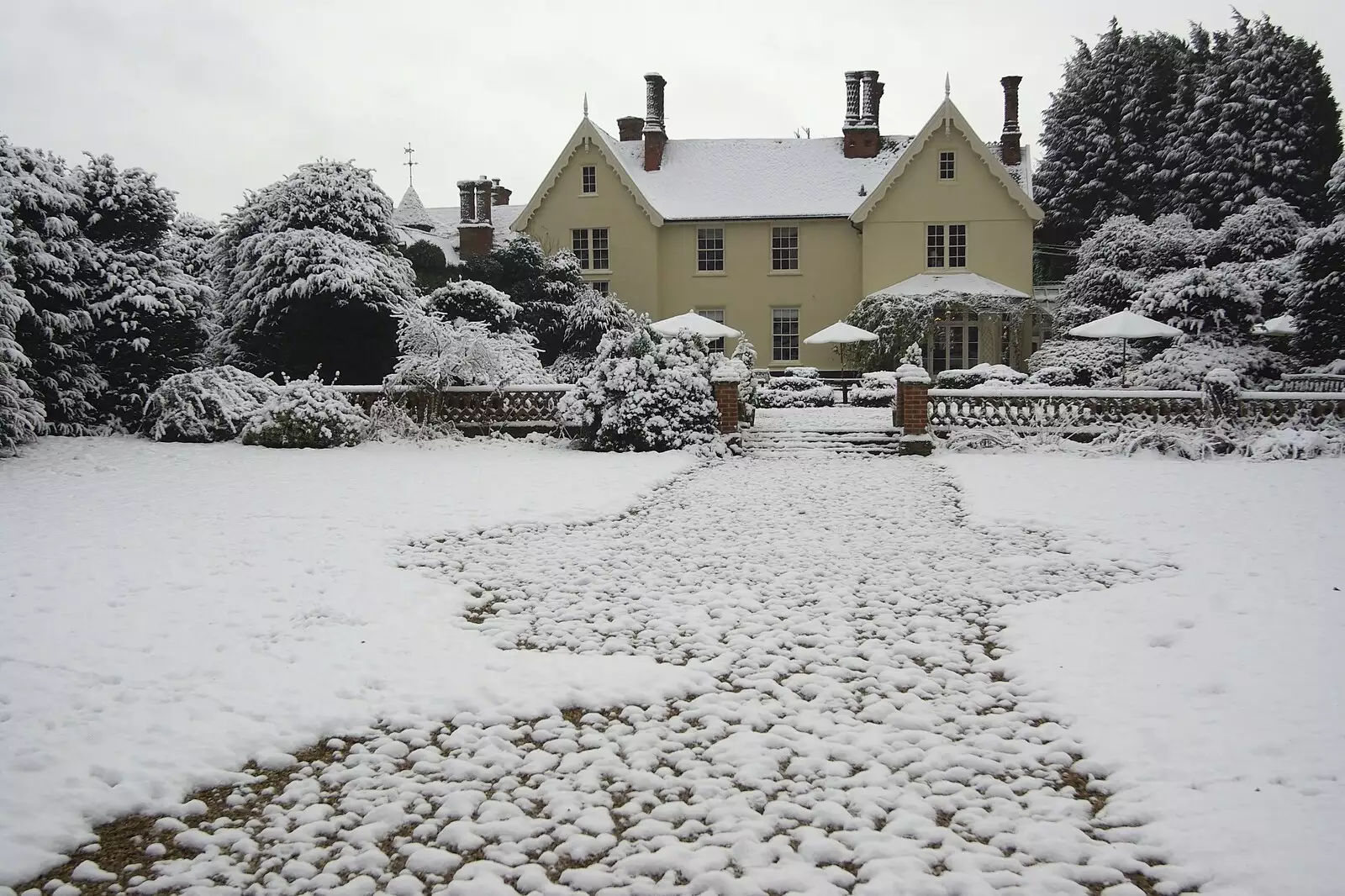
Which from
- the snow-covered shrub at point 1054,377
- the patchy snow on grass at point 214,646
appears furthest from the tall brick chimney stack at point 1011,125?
the patchy snow on grass at point 214,646

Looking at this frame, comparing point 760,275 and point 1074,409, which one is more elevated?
point 760,275

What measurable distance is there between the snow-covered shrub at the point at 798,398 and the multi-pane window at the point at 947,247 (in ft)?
22.7

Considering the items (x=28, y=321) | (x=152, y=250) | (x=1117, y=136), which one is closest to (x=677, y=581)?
(x=28, y=321)

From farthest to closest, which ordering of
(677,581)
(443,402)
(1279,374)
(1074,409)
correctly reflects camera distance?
(1279,374) < (443,402) < (1074,409) < (677,581)

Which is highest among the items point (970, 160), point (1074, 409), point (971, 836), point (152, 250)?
point (970, 160)

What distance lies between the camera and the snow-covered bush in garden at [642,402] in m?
14.6

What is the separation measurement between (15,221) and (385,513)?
29.5 feet

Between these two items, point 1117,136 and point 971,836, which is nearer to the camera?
point 971,836

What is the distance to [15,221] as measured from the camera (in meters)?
13.6

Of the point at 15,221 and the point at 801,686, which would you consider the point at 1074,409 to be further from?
the point at 15,221

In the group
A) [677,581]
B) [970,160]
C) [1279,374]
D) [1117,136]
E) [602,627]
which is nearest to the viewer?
[602,627]

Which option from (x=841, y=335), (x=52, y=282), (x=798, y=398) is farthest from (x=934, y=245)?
(x=52, y=282)

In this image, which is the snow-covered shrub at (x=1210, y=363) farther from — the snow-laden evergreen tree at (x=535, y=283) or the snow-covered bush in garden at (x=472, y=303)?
the snow-laden evergreen tree at (x=535, y=283)

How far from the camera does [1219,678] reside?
4512 millimetres
